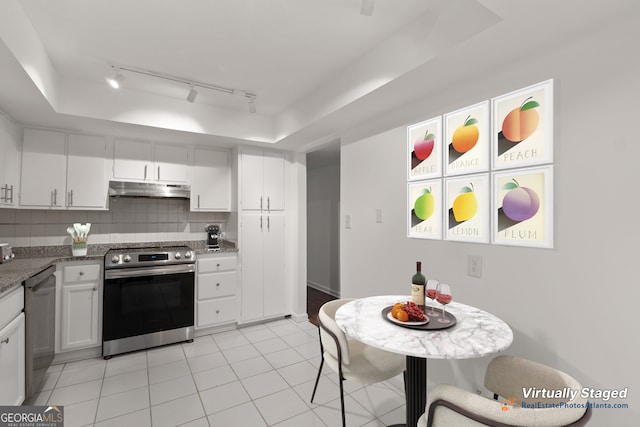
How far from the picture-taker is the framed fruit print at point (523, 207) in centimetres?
166

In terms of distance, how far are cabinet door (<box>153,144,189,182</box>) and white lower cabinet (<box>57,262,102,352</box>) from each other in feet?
3.90

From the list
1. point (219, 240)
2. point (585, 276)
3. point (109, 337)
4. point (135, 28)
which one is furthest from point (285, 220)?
point (585, 276)

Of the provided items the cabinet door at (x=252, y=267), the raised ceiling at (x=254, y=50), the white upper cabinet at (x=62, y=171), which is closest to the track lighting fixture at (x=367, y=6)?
the raised ceiling at (x=254, y=50)

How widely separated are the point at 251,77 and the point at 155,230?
7.66 ft

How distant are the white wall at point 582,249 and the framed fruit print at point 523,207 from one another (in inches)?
1.7

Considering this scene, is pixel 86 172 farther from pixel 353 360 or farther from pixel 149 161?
pixel 353 360

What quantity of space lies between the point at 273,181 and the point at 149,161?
1.47 metres

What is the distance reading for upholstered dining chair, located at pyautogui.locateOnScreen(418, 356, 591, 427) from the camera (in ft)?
3.09

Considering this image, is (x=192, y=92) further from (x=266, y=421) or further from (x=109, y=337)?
(x=266, y=421)

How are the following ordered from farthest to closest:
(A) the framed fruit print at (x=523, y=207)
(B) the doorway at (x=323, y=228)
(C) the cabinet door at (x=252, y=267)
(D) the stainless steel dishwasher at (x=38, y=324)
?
1. (B) the doorway at (x=323, y=228)
2. (C) the cabinet door at (x=252, y=267)
3. (D) the stainless steel dishwasher at (x=38, y=324)
4. (A) the framed fruit print at (x=523, y=207)

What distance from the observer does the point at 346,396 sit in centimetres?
230

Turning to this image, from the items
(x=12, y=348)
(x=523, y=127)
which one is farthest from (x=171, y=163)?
(x=523, y=127)

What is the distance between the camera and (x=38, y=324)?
2234 mm

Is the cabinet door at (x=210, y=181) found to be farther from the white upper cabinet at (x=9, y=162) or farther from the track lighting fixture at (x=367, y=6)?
the track lighting fixture at (x=367, y=6)
